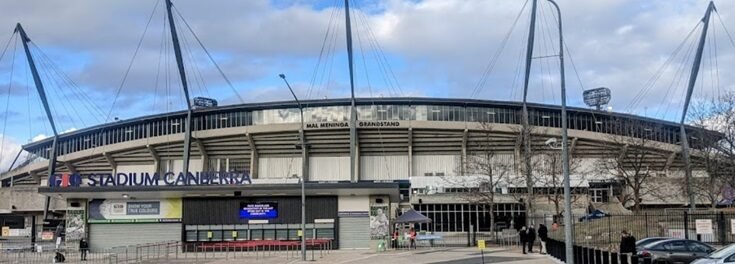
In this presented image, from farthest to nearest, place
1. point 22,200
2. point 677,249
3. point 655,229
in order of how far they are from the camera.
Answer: point 22,200
point 655,229
point 677,249

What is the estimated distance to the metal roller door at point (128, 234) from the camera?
48594 mm

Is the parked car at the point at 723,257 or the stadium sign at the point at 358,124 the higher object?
the stadium sign at the point at 358,124

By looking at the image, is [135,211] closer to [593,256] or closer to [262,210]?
[262,210]

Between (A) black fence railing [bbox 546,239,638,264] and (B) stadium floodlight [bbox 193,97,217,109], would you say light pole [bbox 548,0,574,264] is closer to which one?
(A) black fence railing [bbox 546,239,638,264]

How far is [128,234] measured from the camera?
4884cm

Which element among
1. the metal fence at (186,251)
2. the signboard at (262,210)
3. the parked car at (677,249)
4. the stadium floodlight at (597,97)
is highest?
the stadium floodlight at (597,97)

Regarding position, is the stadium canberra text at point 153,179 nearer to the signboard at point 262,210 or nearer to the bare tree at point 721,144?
the signboard at point 262,210

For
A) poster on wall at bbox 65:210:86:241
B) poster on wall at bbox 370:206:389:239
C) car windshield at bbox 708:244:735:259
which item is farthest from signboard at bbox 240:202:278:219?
car windshield at bbox 708:244:735:259

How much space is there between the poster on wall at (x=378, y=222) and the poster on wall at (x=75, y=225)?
18.9m

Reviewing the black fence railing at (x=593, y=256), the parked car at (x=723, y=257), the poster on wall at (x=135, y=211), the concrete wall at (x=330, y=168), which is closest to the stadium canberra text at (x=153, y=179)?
the poster on wall at (x=135, y=211)

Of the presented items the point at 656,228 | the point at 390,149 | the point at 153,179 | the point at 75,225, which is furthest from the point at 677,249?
the point at 390,149

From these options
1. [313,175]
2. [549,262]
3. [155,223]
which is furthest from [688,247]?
[313,175]

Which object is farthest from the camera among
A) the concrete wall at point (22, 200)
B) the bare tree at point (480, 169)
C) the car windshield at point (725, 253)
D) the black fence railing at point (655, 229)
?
the concrete wall at point (22, 200)

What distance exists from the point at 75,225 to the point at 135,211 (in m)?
3.98
